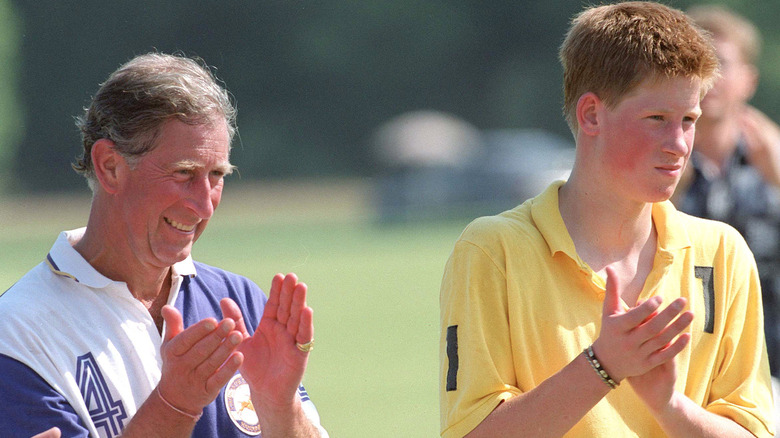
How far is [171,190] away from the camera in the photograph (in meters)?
2.37

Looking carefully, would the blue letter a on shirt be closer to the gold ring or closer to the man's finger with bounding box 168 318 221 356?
the man's finger with bounding box 168 318 221 356

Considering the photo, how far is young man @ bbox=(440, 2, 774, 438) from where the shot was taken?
2186mm

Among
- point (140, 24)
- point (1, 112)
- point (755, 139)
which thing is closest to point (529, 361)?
point (755, 139)

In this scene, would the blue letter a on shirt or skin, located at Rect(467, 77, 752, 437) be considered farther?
the blue letter a on shirt

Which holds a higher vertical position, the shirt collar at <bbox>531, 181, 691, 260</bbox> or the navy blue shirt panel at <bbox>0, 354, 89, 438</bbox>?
the shirt collar at <bbox>531, 181, 691, 260</bbox>

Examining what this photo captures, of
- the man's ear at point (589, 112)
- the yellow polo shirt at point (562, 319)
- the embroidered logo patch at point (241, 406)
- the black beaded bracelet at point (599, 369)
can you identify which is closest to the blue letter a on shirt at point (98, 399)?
the embroidered logo patch at point (241, 406)

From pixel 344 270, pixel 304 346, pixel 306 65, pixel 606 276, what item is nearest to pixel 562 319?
pixel 606 276

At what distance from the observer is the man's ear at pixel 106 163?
2412 mm

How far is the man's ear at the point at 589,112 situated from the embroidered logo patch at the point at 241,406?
98cm

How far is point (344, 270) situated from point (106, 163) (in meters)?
15.3

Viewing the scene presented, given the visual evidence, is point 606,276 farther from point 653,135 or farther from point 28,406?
point 28,406

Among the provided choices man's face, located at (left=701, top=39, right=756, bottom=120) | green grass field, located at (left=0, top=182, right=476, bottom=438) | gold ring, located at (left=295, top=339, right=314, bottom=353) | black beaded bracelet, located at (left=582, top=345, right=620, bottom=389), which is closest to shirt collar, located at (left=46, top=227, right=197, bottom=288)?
gold ring, located at (left=295, top=339, right=314, bottom=353)

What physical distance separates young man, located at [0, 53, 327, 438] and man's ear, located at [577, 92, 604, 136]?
723mm

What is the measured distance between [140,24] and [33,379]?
96.9 feet
